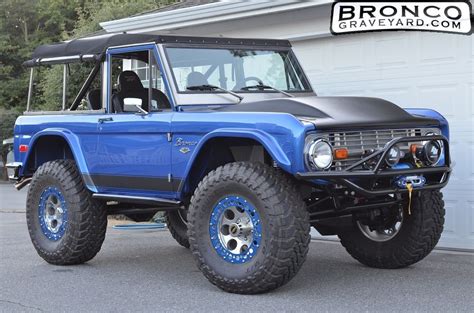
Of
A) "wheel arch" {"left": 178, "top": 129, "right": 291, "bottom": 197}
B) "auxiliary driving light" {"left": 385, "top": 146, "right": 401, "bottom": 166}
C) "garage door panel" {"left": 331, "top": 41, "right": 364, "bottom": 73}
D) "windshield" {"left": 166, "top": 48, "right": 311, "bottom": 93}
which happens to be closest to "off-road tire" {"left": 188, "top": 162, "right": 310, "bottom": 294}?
"wheel arch" {"left": 178, "top": 129, "right": 291, "bottom": 197}

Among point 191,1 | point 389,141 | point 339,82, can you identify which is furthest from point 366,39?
point 191,1

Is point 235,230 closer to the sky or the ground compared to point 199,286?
closer to the sky

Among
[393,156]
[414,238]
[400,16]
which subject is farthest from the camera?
[400,16]

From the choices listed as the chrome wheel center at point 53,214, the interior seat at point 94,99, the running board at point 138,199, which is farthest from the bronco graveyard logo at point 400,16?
the chrome wheel center at point 53,214

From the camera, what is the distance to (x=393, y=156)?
605 centimetres

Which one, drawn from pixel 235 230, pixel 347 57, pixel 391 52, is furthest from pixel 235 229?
Result: pixel 347 57

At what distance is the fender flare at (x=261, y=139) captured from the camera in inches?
229

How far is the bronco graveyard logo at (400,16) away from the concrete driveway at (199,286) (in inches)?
102

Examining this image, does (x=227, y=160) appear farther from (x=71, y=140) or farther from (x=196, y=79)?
Result: (x=71, y=140)

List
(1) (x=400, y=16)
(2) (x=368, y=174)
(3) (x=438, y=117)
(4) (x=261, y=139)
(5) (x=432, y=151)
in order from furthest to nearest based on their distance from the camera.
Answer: (1) (x=400, y=16) < (3) (x=438, y=117) < (5) (x=432, y=151) < (4) (x=261, y=139) < (2) (x=368, y=174)

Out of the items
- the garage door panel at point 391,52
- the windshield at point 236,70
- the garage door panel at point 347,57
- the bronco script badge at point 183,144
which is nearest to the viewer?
the bronco script badge at point 183,144

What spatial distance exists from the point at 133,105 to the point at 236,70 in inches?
42.4

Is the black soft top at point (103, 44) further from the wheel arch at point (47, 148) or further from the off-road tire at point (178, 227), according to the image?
the off-road tire at point (178, 227)

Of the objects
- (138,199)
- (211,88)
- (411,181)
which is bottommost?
(138,199)
